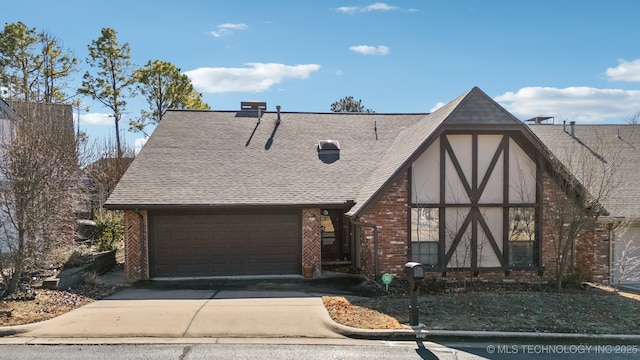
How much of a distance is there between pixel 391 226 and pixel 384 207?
59 centimetres

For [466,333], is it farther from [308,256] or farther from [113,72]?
[113,72]

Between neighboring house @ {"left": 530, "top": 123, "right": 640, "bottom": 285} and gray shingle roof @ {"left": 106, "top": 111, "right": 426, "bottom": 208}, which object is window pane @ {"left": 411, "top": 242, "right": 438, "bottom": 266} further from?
neighboring house @ {"left": 530, "top": 123, "right": 640, "bottom": 285}

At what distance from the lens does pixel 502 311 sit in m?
9.56

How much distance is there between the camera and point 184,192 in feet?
45.1

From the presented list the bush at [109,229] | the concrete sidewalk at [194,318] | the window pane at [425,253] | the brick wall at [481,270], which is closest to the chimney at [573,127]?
the brick wall at [481,270]

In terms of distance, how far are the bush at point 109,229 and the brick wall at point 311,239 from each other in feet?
26.1

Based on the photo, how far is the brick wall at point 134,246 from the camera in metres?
13.5

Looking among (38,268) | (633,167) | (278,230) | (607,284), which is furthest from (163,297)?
(633,167)

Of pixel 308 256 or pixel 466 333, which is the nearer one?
pixel 466 333

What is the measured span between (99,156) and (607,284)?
A: 22.4m

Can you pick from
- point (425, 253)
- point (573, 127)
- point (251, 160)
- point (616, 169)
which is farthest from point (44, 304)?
point (573, 127)

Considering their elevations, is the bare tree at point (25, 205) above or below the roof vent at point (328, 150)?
below

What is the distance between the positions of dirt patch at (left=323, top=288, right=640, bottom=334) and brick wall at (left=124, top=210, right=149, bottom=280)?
6277 mm

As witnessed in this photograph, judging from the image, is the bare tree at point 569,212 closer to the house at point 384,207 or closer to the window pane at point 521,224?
the house at point 384,207
